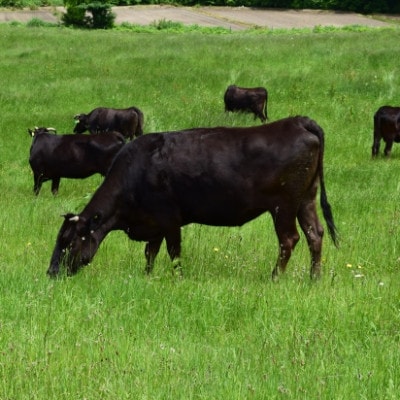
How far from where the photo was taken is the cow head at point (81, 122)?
1931cm

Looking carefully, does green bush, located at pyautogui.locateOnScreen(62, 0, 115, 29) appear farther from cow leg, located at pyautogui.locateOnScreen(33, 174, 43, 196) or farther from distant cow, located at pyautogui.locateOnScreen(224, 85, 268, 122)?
cow leg, located at pyautogui.locateOnScreen(33, 174, 43, 196)

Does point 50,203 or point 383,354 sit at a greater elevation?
point 383,354

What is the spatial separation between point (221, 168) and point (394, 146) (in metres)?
11.7

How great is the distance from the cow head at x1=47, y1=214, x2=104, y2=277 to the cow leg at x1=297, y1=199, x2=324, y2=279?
223cm

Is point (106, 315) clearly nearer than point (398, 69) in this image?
Yes

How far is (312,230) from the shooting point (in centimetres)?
822

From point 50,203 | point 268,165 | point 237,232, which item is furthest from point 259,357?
point 50,203

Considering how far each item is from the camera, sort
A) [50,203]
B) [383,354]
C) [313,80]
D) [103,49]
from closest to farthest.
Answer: [383,354] < [50,203] < [313,80] < [103,49]

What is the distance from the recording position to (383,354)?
484 cm

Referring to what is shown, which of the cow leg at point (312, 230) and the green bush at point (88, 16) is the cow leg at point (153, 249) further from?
the green bush at point (88, 16)

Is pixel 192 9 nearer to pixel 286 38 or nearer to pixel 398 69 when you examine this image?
pixel 286 38

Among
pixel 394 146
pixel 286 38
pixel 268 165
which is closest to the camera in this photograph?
pixel 268 165

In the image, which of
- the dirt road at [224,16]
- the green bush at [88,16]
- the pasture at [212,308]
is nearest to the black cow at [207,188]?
the pasture at [212,308]

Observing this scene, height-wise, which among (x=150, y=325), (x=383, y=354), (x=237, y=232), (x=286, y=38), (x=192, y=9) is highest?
(x=383, y=354)
